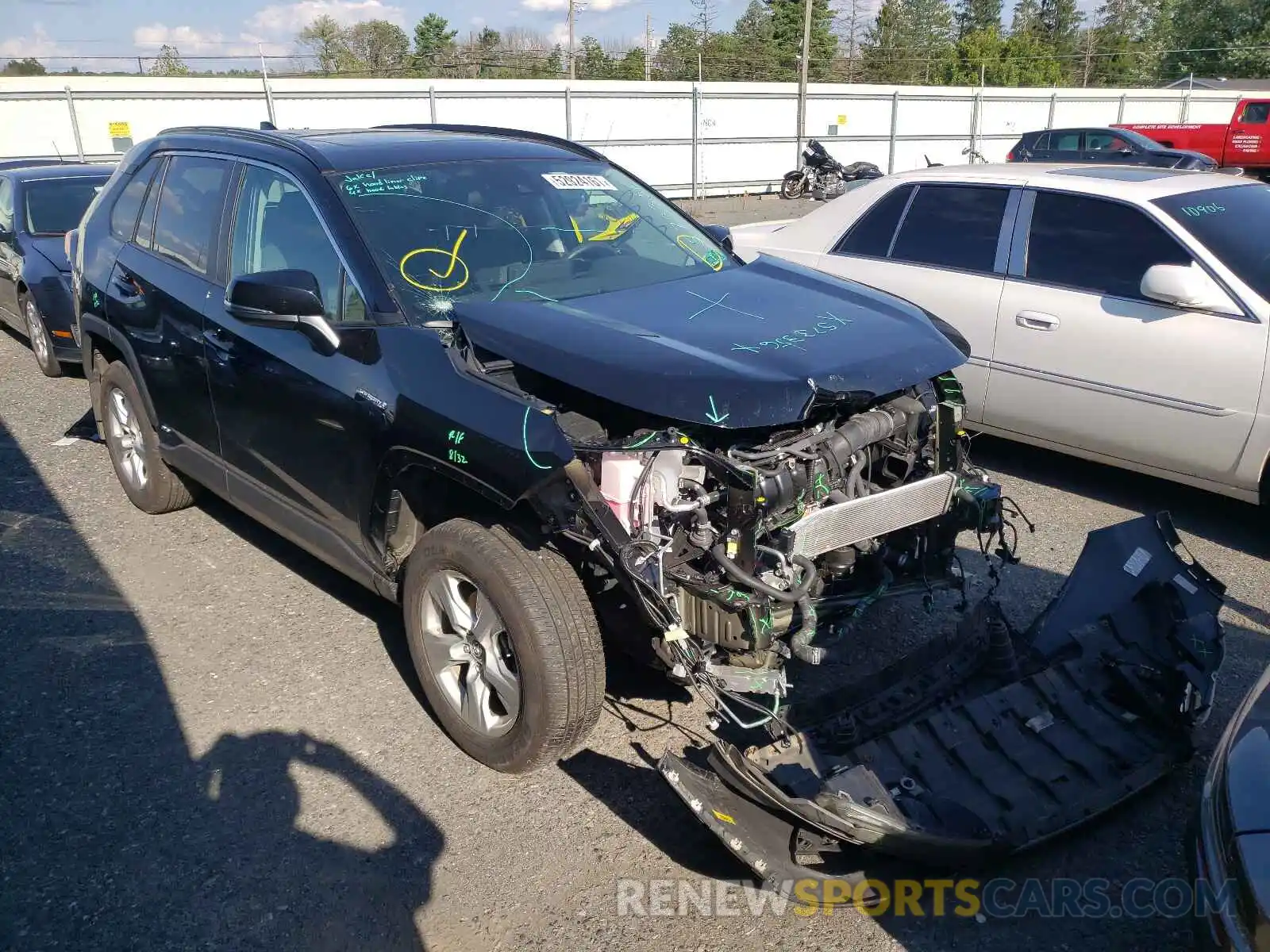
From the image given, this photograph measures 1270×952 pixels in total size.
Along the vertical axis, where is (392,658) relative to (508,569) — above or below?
below

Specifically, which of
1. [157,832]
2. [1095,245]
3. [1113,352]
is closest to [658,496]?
[157,832]

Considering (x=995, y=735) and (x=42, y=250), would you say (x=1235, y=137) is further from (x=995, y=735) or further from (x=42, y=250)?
(x=995, y=735)

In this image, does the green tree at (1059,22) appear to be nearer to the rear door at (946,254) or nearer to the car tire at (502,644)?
the rear door at (946,254)

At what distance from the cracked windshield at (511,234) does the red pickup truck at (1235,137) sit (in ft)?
67.8

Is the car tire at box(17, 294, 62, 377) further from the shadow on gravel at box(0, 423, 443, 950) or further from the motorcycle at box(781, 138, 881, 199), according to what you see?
the motorcycle at box(781, 138, 881, 199)

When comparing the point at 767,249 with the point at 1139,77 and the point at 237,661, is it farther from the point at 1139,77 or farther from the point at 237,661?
the point at 1139,77

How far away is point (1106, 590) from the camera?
11.9ft

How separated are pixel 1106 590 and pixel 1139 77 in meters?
60.9

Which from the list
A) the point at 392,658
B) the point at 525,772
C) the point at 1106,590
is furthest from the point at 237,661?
the point at 1106,590

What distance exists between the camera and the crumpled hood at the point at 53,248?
805 centimetres

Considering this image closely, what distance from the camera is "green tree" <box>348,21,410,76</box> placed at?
42.8 m

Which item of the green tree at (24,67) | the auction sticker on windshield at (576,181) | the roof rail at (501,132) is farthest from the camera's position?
the green tree at (24,67)

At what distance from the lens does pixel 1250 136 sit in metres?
21.5

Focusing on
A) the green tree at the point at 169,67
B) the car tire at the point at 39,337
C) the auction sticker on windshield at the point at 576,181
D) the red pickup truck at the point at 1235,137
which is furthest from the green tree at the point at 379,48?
the auction sticker on windshield at the point at 576,181
